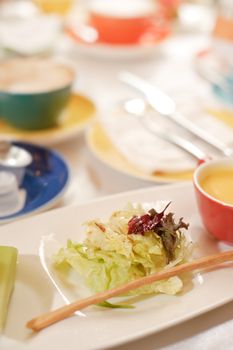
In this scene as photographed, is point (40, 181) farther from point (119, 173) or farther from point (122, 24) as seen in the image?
point (122, 24)

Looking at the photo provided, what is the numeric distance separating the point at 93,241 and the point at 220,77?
2.36 feet

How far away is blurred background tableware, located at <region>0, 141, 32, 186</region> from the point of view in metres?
0.85

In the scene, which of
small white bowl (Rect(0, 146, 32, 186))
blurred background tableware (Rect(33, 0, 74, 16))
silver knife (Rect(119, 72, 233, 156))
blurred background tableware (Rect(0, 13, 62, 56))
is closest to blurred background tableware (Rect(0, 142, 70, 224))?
small white bowl (Rect(0, 146, 32, 186))

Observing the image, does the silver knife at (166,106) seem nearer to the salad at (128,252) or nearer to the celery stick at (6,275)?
the salad at (128,252)

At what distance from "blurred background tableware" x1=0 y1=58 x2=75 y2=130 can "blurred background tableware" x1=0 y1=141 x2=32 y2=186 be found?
0.11 m

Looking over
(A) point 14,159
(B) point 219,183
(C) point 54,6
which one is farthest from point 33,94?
(C) point 54,6

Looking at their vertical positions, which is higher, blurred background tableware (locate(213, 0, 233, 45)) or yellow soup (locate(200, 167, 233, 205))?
yellow soup (locate(200, 167, 233, 205))

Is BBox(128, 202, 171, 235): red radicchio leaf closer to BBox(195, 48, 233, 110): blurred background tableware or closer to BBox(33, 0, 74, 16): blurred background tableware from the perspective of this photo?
BBox(195, 48, 233, 110): blurred background tableware

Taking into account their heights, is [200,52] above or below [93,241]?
below

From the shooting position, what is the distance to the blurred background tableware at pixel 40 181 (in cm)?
74

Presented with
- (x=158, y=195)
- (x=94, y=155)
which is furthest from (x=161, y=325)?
(x=94, y=155)

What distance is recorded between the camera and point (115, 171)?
85cm

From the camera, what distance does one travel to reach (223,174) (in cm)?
71

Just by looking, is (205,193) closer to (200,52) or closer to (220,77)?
(220,77)
